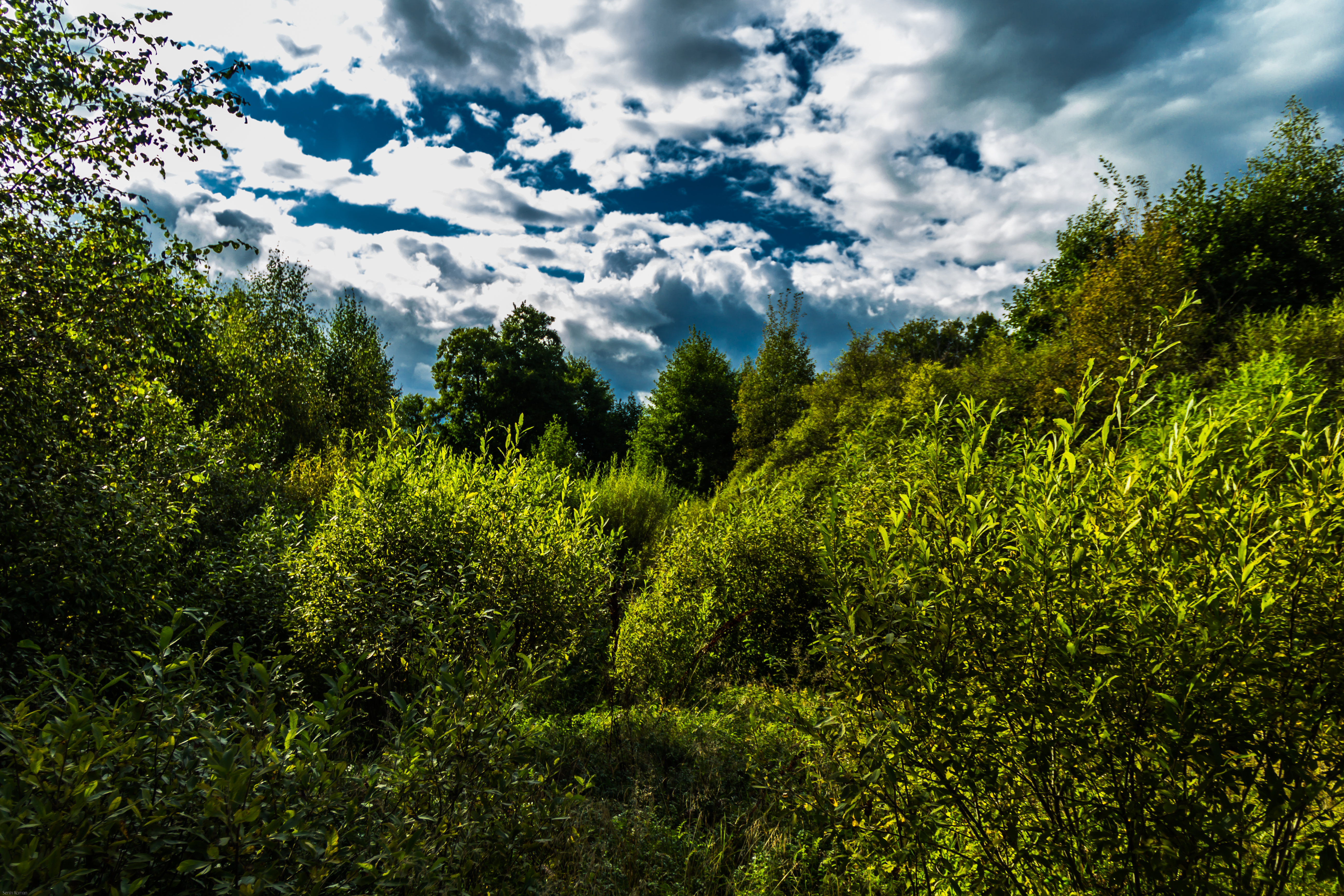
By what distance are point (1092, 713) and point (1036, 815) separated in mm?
512

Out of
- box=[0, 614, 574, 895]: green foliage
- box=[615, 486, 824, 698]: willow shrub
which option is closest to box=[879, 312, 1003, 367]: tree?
box=[615, 486, 824, 698]: willow shrub

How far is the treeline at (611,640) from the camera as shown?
5.20 ft

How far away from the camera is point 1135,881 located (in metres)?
1.73

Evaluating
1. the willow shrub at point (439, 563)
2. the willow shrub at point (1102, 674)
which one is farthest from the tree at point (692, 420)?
the willow shrub at point (1102, 674)

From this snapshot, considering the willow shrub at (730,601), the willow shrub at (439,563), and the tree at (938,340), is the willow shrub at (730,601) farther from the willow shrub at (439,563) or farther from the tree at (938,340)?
the tree at (938,340)

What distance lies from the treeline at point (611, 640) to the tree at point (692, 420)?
48.3ft

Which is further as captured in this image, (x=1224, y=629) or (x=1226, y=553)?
(x=1226, y=553)

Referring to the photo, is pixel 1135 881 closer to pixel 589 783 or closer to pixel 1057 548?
pixel 1057 548

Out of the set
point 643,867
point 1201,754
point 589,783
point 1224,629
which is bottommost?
point 643,867

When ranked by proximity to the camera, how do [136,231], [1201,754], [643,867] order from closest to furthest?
[1201,754]
[643,867]
[136,231]

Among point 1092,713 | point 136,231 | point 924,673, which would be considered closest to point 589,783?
point 924,673

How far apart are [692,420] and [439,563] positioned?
20.0 m

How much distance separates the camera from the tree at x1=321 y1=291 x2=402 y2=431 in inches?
743

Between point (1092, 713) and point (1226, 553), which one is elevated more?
point (1226, 553)
